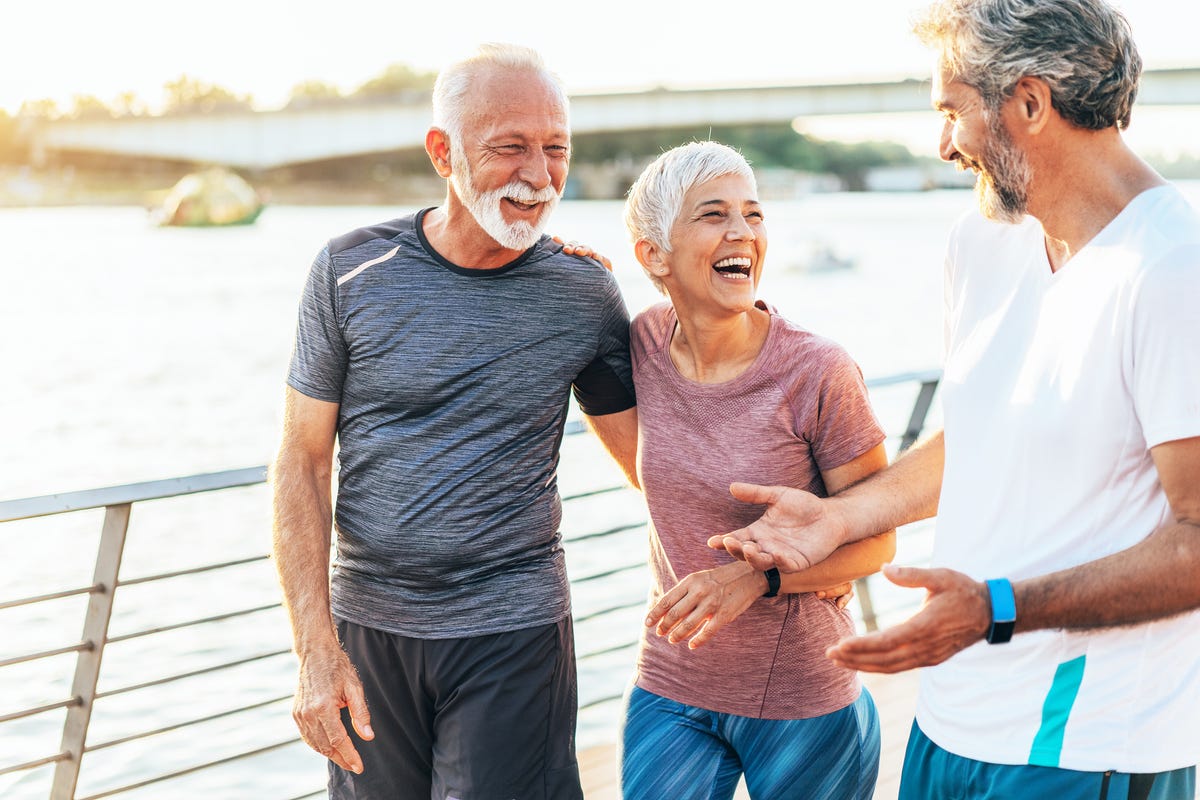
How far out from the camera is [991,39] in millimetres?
1393

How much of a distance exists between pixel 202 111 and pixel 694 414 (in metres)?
28.9

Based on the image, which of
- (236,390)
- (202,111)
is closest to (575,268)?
(236,390)

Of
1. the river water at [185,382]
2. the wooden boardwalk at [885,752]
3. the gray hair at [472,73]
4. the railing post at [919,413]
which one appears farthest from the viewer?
the river water at [185,382]

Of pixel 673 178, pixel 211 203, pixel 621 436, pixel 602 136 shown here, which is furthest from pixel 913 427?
pixel 211 203

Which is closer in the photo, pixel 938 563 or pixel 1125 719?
Result: pixel 1125 719

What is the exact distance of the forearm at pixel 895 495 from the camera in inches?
68.5

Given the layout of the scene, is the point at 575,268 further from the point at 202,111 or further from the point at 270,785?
the point at 202,111

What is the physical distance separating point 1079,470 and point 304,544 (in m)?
1.19

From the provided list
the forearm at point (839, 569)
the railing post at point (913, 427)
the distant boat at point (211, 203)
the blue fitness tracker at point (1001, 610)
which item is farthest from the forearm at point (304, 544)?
the distant boat at point (211, 203)

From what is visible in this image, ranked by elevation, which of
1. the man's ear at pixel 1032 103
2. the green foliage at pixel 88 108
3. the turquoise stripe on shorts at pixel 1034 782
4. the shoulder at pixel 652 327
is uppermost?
the green foliage at pixel 88 108

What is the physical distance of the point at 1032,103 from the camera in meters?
1.38

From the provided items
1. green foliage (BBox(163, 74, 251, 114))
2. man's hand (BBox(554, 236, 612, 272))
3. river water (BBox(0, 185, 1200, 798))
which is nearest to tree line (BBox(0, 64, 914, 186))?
green foliage (BBox(163, 74, 251, 114))

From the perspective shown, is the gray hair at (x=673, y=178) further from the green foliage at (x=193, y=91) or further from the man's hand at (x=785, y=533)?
the green foliage at (x=193, y=91)

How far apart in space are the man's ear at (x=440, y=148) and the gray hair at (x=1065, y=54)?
0.95 metres
